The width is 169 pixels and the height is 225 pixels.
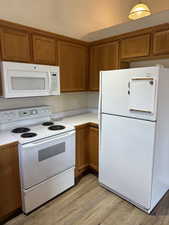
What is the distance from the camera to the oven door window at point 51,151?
187 cm

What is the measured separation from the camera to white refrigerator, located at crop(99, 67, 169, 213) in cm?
169

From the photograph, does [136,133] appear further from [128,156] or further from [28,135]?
[28,135]

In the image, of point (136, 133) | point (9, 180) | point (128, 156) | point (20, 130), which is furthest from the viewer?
point (20, 130)

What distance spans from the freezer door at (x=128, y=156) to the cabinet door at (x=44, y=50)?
1112mm

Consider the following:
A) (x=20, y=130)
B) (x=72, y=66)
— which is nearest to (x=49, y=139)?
(x=20, y=130)

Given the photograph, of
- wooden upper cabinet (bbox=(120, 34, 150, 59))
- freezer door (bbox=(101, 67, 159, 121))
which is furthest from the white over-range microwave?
wooden upper cabinet (bbox=(120, 34, 150, 59))

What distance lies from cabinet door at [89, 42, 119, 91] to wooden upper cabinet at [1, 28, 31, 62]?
1169mm

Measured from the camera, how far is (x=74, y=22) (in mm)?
2877

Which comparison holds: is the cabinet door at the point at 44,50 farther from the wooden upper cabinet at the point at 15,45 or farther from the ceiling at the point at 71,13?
the ceiling at the point at 71,13

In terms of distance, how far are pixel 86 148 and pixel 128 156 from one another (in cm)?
81

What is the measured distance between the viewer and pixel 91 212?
191cm

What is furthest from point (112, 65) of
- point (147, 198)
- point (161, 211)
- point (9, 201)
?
point (9, 201)

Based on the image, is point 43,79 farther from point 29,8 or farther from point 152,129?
point 152,129

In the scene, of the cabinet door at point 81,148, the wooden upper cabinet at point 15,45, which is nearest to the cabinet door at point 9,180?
the cabinet door at point 81,148
